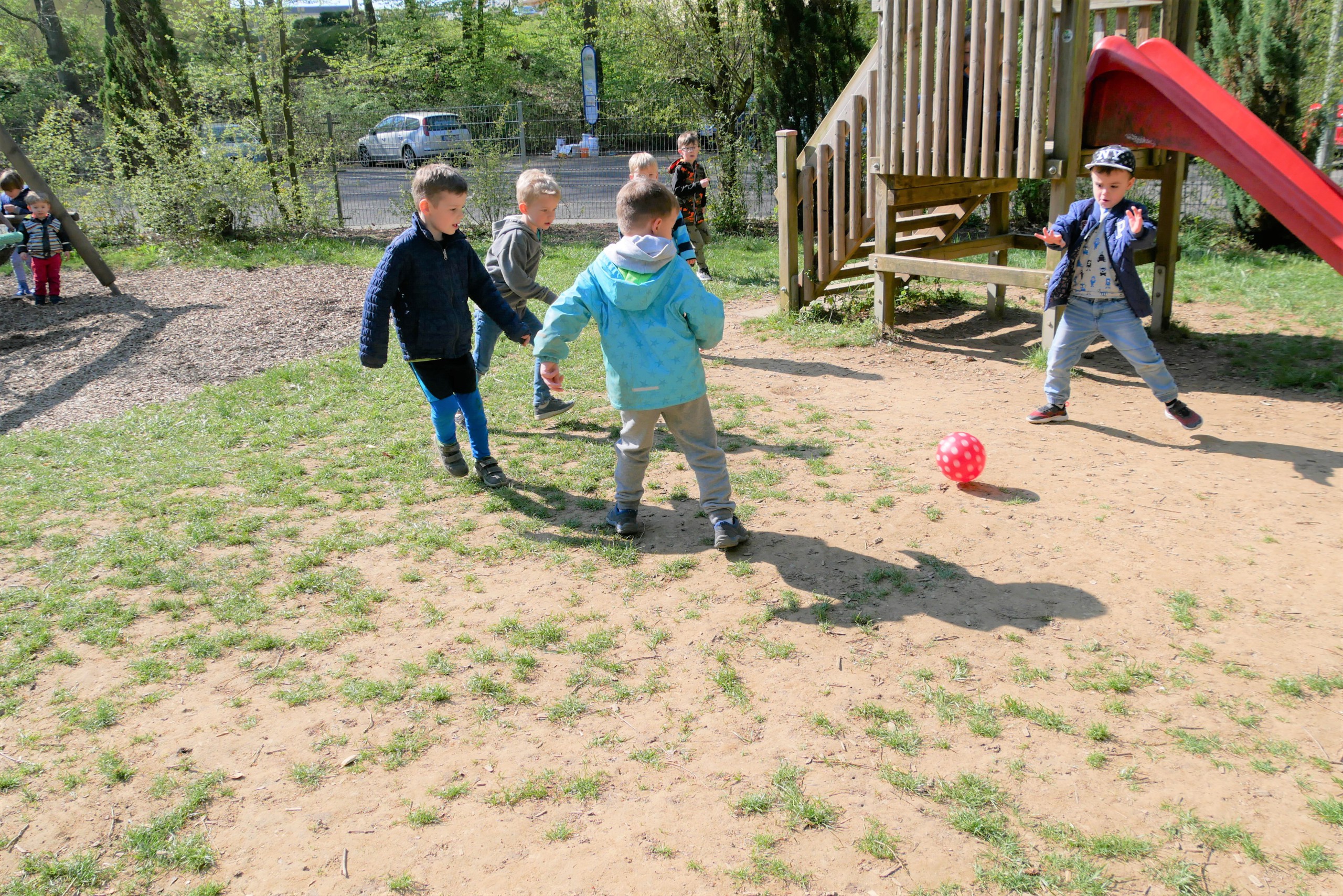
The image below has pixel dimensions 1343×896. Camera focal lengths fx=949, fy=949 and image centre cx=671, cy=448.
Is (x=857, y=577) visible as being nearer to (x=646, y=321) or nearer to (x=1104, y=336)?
(x=646, y=321)

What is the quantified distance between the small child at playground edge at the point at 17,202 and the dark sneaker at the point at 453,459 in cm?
900

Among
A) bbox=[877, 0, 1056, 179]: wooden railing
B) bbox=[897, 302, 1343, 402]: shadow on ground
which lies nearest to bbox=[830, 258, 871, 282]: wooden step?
bbox=[897, 302, 1343, 402]: shadow on ground

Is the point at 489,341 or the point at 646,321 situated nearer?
the point at 646,321

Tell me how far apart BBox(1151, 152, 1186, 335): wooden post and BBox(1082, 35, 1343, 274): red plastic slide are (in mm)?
1247

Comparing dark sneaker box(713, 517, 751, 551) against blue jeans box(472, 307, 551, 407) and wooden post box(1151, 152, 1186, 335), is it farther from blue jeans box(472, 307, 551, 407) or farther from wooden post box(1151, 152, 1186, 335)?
wooden post box(1151, 152, 1186, 335)

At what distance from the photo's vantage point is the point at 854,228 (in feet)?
Result: 28.2

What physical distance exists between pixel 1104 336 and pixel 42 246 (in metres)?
11.7

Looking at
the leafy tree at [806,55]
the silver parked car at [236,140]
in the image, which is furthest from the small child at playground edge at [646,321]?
the silver parked car at [236,140]

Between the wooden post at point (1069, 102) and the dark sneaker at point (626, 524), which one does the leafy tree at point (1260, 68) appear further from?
the dark sneaker at point (626, 524)

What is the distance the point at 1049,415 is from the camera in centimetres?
613

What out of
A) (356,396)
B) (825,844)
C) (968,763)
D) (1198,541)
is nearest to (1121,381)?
(1198,541)

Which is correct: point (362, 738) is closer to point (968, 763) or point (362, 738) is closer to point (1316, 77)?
point (968, 763)

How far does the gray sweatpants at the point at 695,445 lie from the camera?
446 cm

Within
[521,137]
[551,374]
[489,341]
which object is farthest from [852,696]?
[521,137]
